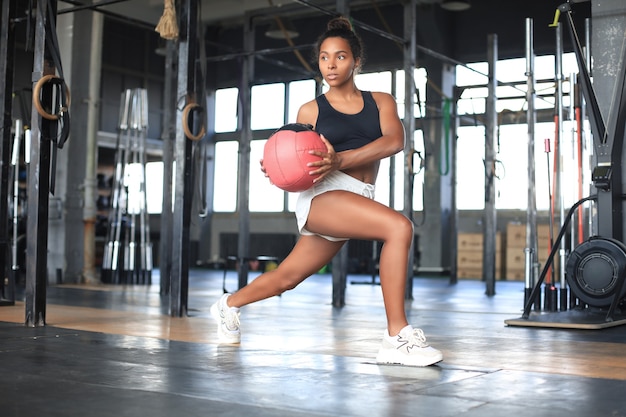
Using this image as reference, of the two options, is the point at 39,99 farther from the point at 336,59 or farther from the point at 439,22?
the point at 439,22

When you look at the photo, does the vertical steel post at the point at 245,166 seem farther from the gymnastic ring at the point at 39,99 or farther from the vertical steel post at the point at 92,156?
the gymnastic ring at the point at 39,99

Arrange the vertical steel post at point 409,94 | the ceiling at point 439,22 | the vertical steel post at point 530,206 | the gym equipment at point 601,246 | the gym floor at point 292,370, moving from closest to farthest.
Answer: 1. the gym floor at point 292,370
2. the gym equipment at point 601,246
3. the vertical steel post at point 530,206
4. the vertical steel post at point 409,94
5. the ceiling at point 439,22

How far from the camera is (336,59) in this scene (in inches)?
128

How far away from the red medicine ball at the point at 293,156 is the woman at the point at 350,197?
0.13 feet

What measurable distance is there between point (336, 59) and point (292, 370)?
1205mm

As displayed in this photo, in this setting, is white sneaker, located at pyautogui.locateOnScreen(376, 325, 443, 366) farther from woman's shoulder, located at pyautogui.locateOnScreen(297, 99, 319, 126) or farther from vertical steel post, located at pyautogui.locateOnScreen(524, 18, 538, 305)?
vertical steel post, located at pyautogui.locateOnScreen(524, 18, 538, 305)

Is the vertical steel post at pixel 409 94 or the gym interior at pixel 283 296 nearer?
the gym interior at pixel 283 296

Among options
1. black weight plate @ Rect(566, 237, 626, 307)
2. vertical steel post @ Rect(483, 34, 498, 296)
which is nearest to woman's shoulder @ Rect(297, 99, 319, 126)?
black weight plate @ Rect(566, 237, 626, 307)

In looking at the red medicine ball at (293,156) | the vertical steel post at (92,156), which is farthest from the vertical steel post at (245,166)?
the red medicine ball at (293,156)

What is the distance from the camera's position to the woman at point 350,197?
301 centimetres

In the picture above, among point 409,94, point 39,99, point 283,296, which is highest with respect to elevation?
point 409,94

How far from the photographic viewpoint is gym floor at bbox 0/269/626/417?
84.1 inches

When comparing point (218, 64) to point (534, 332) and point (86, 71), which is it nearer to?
point (86, 71)

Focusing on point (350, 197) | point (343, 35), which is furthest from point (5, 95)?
point (350, 197)
